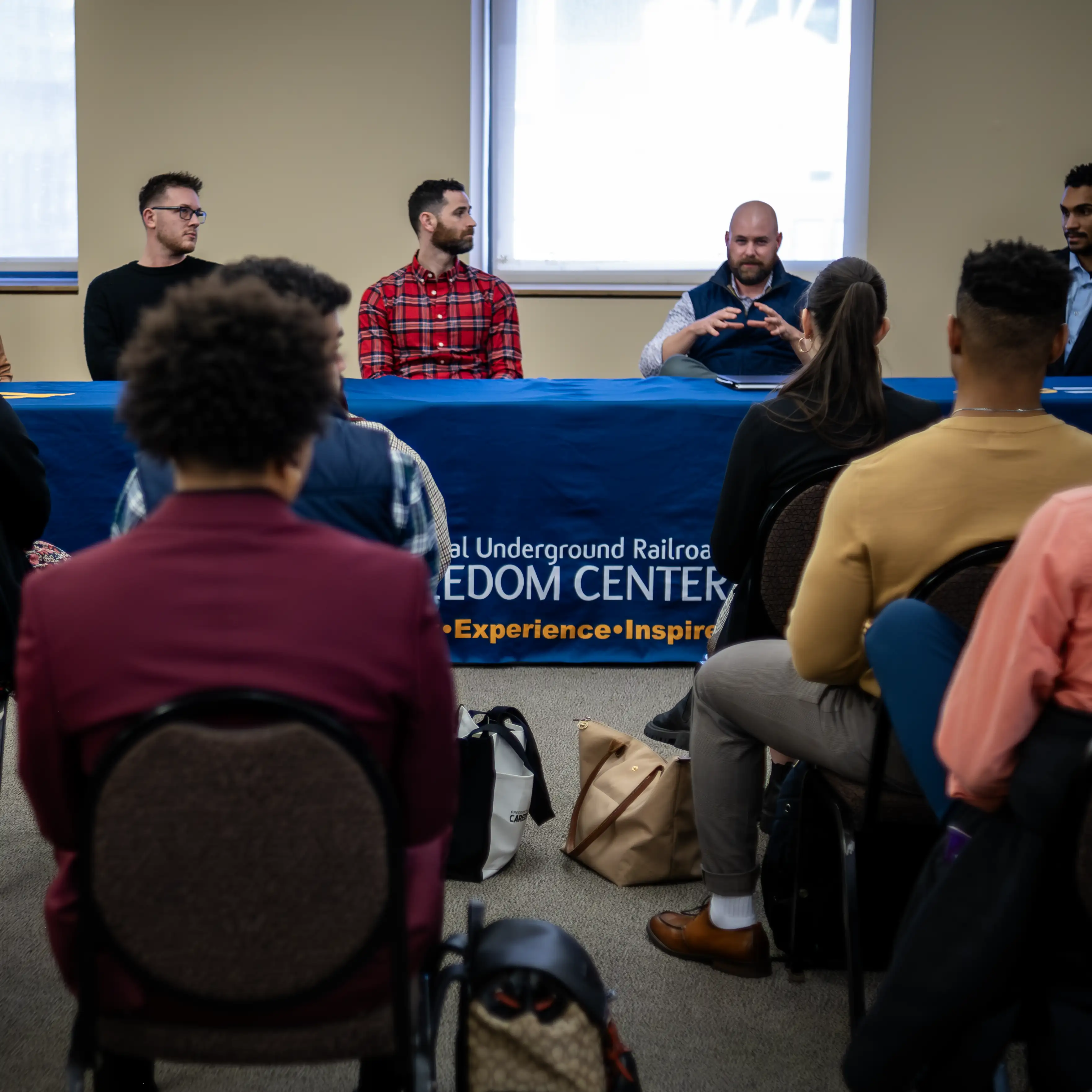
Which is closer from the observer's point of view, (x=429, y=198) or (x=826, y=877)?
(x=826, y=877)

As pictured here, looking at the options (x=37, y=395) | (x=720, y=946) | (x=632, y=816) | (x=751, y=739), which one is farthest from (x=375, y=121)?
(x=720, y=946)

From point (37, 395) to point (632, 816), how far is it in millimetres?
2111

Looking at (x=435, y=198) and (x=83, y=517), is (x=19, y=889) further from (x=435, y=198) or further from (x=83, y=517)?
(x=435, y=198)

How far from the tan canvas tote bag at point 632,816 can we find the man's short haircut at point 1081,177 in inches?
112

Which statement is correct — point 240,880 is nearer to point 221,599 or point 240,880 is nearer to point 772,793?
point 221,599

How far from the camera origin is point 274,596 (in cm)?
88

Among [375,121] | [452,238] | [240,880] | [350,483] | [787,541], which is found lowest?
[240,880]

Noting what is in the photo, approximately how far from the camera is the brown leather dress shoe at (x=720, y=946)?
5.59 ft

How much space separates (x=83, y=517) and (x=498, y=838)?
1.65 meters

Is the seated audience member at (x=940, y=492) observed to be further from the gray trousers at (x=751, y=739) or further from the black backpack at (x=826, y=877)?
the black backpack at (x=826, y=877)

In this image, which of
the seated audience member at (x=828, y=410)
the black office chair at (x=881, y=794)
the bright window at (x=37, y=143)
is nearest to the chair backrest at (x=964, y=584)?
the black office chair at (x=881, y=794)

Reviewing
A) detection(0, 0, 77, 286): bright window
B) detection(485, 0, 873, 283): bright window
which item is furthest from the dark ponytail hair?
detection(0, 0, 77, 286): bright window

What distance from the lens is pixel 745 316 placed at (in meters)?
3.91

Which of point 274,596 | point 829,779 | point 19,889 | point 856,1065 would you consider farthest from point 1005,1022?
point 19,889
